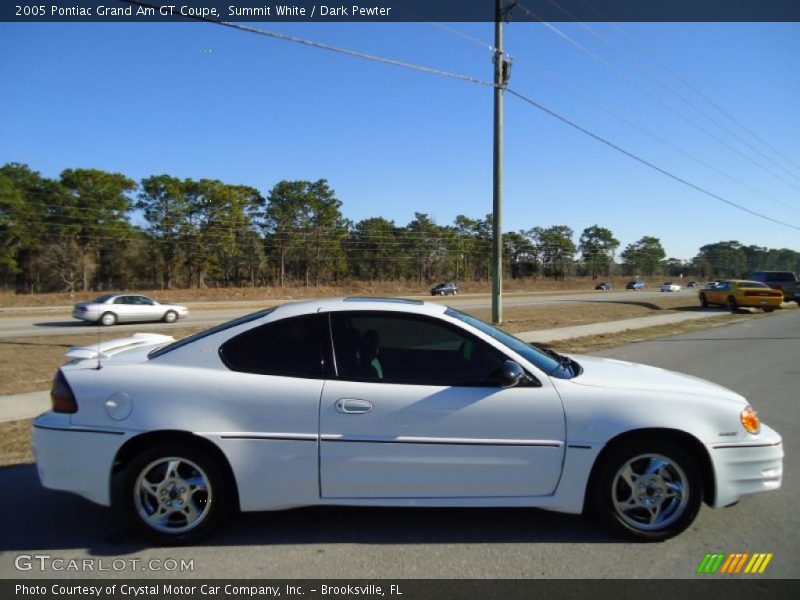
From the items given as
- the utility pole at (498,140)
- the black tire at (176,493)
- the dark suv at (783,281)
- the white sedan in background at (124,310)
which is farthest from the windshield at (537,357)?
the dark suv at (783,281)

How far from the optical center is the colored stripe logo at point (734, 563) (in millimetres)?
3133

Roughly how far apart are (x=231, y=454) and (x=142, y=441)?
58 cm

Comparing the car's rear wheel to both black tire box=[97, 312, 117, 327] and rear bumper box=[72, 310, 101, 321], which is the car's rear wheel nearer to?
black tire box=[97, 312, 117, 327]

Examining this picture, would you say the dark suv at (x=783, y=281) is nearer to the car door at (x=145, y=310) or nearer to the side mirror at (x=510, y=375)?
the car door at (x=145, y=310)

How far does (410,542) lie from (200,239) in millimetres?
66158

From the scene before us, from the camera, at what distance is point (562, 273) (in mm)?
120875

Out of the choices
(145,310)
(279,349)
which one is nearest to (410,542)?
(279,349)

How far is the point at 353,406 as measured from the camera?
3400 mm

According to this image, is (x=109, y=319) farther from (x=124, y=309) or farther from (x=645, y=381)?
(x=645, y=381)

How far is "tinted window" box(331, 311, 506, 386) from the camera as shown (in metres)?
3.54

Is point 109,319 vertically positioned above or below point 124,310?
below

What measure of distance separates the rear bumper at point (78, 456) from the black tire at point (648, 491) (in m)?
3.00
